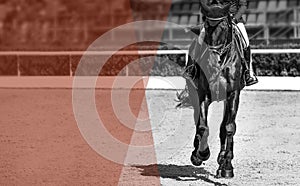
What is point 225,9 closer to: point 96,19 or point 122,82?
point 122,82

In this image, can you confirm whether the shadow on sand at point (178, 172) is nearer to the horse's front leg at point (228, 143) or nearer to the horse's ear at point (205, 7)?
the horse's front leg at point (228, 143)

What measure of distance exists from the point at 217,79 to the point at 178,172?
1.17m

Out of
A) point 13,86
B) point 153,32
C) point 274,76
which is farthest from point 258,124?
Result: point 153,32

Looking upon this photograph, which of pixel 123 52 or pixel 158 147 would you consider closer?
pixel 158 147

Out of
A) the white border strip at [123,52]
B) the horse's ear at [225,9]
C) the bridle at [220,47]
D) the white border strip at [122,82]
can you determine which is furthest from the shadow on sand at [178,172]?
the white border strip at [123,52]

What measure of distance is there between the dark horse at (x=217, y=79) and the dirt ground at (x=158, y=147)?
1.05 feet

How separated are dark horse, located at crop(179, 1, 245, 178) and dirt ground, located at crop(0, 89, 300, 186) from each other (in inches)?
12.7

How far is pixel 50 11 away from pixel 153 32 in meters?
3.69

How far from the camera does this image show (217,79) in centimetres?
677

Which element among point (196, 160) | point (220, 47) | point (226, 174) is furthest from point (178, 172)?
point (220, 47)

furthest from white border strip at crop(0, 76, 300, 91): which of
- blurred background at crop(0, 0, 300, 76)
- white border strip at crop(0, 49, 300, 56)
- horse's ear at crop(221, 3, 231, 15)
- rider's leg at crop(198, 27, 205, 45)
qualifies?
horse's ear at crop(221, 3, 231, 15)

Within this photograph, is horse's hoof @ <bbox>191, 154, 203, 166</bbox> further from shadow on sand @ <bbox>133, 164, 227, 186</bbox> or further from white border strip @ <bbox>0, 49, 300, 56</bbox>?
white border strip @ <bbox>0, 49, 300, 56</bbox>

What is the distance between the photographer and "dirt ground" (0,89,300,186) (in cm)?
714

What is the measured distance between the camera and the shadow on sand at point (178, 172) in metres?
7.10
